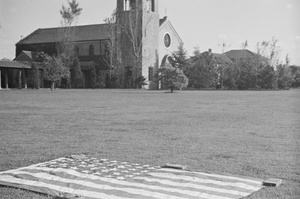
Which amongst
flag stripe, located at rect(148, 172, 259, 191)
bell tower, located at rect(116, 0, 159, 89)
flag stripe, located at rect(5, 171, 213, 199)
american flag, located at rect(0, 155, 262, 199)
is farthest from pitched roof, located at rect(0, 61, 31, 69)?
flag stripe, located at rect(148, 172, 259, 191)

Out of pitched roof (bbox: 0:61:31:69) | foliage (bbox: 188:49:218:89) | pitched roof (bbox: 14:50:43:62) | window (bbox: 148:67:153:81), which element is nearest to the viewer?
pitched roof (bbox: 0:61:31:69)

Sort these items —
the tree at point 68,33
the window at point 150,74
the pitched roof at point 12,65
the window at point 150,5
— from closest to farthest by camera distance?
the pitched roof at point 12,65 → the tree at point 68,33 → the window at point 150,5 → the window at point 150,74

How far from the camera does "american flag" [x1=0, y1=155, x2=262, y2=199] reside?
14.9 feet

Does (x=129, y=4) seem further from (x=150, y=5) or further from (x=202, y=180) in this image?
(x=202, y=180)

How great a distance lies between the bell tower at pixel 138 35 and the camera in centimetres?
4816

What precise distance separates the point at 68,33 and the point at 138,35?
9.14 m

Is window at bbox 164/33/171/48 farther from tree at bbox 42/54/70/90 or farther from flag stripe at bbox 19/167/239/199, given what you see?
flag stripe at bbox 19/167/239/199

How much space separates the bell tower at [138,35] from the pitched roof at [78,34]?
3.88 m

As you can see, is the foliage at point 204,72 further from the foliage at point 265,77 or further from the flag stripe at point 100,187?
the flag stripe at point 100,187

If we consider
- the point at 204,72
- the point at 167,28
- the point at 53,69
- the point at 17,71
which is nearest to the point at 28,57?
the point at 17,71

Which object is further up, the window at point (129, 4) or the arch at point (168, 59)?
the window at point (129, 4)

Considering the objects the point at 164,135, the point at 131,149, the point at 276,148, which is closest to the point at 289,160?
the point at 276,148

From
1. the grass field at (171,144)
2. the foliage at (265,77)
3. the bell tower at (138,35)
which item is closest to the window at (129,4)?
the bell tower at (138,35)

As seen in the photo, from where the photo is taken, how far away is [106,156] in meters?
6.85
